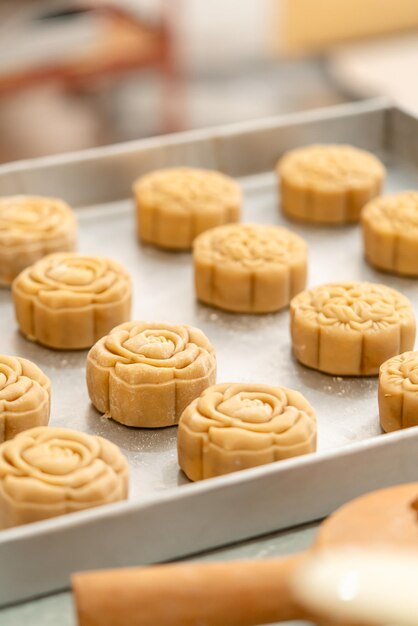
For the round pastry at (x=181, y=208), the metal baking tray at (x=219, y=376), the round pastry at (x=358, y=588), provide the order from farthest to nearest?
the round pastry at (x=181, y=208) < the metal baking tray at (x=219, y=376) < the round pastry at (x=358, y=588)

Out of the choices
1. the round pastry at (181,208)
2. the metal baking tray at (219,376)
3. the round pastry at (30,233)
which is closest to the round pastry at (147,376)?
the metal baking tray at (219,376)

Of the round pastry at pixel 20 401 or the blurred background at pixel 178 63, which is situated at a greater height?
the round pastry at pixel 20 401

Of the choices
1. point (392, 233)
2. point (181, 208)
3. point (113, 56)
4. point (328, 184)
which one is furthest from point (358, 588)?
point (113, 56)

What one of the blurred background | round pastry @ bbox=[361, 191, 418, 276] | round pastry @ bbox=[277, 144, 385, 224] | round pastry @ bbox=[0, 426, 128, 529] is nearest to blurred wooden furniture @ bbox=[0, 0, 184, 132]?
the blurred background

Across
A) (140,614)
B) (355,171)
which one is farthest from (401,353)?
(140,614)

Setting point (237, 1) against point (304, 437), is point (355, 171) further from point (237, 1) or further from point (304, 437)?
point (237, 1)

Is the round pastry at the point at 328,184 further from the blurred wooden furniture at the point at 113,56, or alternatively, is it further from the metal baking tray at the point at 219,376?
the blurred wooden furniture at the point at 113,56

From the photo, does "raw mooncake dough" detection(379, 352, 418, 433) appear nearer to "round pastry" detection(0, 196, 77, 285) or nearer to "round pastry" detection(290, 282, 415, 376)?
"round pastry" detection(290, 282, 415, 376)
